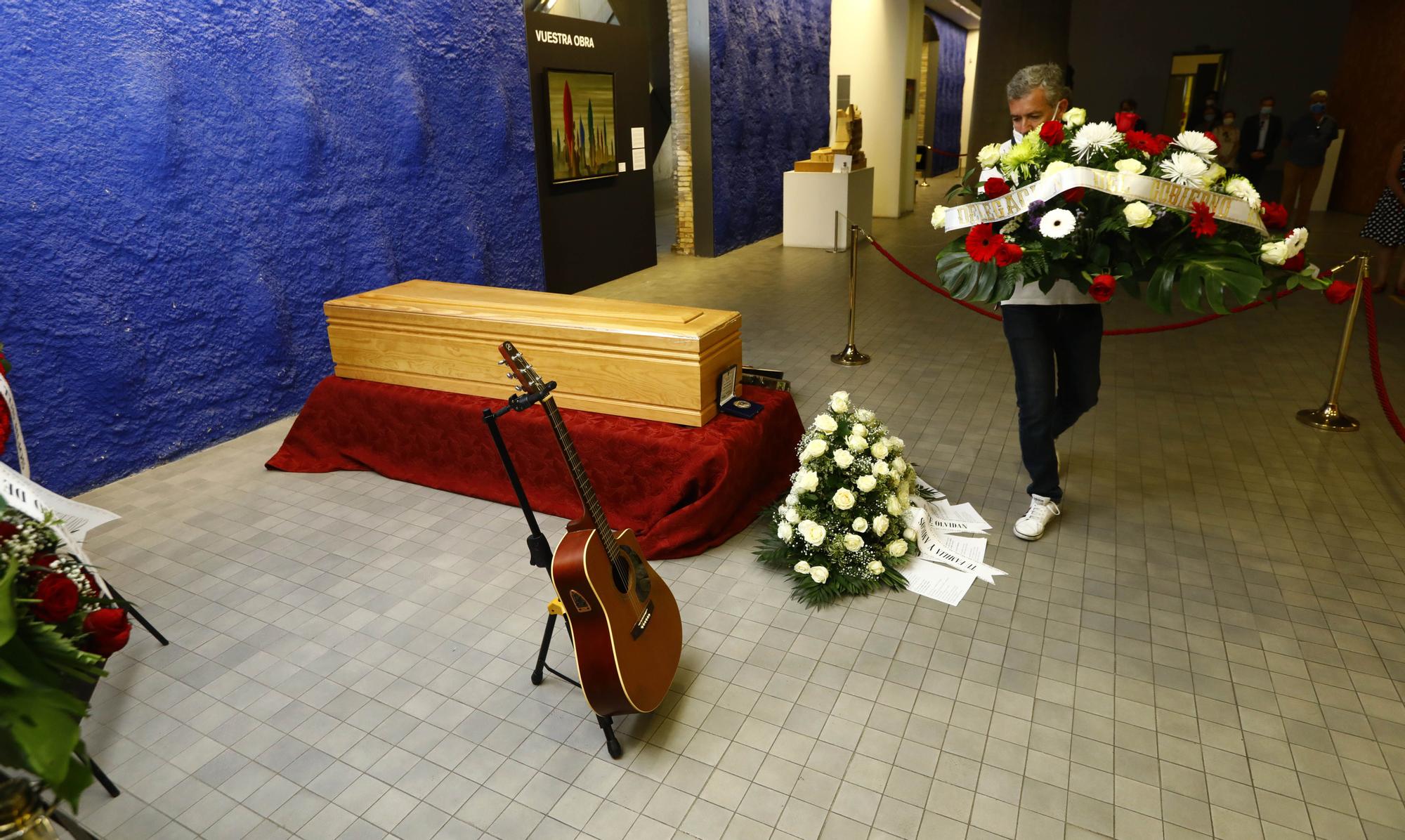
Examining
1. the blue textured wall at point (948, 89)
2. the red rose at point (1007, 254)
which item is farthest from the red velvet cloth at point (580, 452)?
the blue textured wall at point (948, 89)

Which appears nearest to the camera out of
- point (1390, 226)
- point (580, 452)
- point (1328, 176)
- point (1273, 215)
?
point (1273, 215)

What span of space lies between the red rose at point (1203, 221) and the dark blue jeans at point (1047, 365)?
473 mm

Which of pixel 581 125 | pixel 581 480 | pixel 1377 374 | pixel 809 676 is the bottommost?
pixel 809 676

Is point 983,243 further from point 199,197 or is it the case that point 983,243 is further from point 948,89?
point 948,89

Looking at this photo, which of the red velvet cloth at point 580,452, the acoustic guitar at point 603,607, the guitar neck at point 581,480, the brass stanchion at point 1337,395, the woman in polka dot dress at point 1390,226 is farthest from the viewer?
the woman in polka dot dress at point 1390,226

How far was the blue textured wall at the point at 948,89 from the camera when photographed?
21031 millimetres

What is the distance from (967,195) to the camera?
10.9ft

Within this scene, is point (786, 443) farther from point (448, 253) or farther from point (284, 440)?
point (448, 253)

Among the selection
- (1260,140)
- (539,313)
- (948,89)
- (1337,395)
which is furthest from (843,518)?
(948,89)

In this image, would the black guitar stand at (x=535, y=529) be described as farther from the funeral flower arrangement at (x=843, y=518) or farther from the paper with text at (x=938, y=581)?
the paper with text at (x=938, y=581)

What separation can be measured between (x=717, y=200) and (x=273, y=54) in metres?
6.00

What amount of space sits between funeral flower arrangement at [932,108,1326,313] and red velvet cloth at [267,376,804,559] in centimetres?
117

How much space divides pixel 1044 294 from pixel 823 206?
7.85m

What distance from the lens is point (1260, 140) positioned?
11398 millimetres
